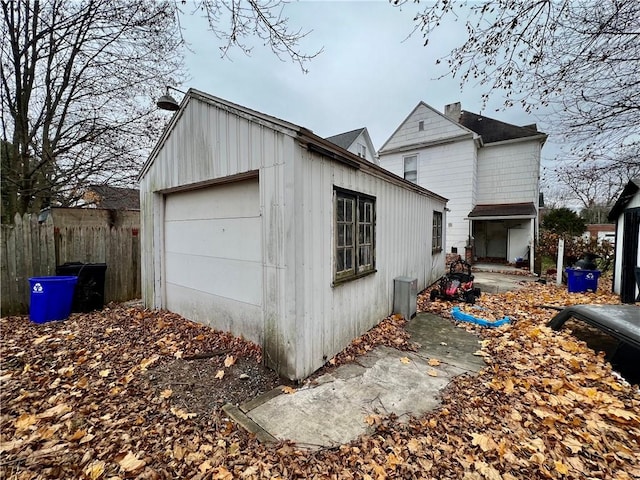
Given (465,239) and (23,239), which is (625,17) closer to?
(465,239)

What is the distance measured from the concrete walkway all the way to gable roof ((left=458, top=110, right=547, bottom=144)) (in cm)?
1258

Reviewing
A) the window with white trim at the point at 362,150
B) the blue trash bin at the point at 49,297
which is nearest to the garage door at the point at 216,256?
the blue trash bin at the point at 49,297

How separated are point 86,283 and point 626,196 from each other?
1241 centimetres

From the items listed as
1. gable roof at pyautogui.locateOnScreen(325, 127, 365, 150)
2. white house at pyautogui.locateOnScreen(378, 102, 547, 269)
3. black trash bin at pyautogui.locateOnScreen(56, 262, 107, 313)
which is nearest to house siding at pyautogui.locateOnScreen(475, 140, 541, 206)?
white house at pyautogui.locateOnScreen(378, 102, 547, 269)

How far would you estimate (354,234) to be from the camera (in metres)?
4.14

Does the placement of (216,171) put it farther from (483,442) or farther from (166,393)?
(483,442)

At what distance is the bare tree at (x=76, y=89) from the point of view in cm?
623

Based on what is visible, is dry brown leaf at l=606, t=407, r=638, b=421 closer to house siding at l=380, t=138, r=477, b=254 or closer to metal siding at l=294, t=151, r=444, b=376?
metal siding at l=294, t=151, r=444, b=376

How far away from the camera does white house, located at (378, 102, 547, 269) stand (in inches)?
486

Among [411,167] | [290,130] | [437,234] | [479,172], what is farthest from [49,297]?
[479,172]

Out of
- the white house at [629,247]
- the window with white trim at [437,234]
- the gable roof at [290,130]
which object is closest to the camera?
the gable roof at [290,130]

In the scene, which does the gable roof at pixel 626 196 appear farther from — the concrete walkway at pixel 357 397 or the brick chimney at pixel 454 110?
the brick chimney at pixel 454 110

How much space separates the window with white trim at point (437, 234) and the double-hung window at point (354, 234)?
14.6 feet

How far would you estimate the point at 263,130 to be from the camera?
10.7 feet
